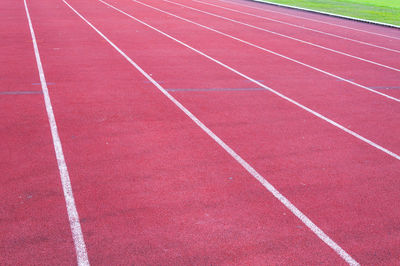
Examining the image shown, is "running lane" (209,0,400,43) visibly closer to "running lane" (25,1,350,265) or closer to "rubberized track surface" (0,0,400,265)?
"rubberized track surface" (0,0,400,265)

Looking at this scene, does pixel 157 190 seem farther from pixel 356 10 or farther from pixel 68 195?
pixel 356 10

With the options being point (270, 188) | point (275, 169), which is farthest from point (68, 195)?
point (275, 169)

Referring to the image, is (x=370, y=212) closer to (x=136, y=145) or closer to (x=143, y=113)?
(x=136, y=145)

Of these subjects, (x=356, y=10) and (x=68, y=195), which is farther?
(x=356, y=10)

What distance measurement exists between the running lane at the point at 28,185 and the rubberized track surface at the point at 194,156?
2cm

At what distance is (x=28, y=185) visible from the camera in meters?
4.62

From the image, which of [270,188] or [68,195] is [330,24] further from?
[68,195]

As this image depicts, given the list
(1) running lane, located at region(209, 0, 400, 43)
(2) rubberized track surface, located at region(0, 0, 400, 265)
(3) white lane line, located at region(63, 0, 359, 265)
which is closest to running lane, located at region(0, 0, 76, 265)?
(2) rubberized track surface, located at region(0, 0, 400, 265)

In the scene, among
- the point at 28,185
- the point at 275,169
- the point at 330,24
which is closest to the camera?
the point at 28,185


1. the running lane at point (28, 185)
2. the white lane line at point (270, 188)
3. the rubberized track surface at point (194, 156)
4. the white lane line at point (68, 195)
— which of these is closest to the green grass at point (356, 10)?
the rubberized track surface at point (194, 156)

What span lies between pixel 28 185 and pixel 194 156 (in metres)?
1.90

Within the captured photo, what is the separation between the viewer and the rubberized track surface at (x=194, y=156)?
3881 millimetres

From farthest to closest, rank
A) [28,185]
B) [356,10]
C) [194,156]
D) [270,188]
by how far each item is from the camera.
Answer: [356,10] → [194,156] → [270,188] → [28,185]

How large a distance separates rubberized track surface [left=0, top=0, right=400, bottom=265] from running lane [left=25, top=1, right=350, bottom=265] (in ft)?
0.06
